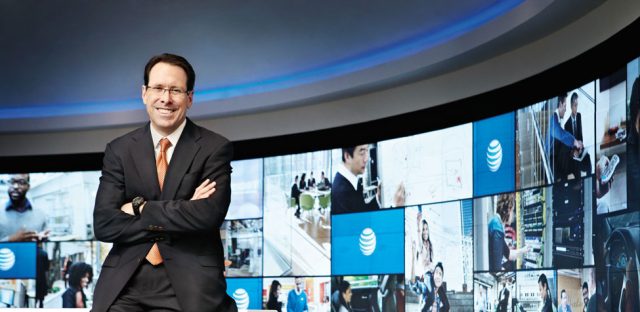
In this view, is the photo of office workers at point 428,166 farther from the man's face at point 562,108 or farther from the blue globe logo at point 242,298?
the blue globe logo at point 242,298

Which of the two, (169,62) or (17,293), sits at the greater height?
(169,62)

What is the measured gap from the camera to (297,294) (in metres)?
7.18

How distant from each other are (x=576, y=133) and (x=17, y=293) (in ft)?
19.4

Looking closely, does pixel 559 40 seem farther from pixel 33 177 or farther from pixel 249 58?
pixel 33 177

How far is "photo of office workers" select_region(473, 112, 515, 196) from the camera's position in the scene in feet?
17.6

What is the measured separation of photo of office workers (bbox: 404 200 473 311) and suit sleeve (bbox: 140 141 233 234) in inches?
153

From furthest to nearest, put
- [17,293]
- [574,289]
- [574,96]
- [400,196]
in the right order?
[17,293] < [400,196] < [574,96] < [574,289]

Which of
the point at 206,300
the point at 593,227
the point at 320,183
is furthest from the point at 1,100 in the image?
the point at 206,300

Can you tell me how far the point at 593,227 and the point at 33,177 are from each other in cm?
584

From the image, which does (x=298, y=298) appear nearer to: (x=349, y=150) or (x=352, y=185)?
(x=352, y=185)

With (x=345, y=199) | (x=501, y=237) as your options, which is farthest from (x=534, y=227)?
(x=345, y=199)

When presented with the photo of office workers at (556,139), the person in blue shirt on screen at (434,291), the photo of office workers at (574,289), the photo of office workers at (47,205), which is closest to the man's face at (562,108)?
the photo of office workers at (556,139)

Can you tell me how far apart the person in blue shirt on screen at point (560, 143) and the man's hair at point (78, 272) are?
496 centimetres

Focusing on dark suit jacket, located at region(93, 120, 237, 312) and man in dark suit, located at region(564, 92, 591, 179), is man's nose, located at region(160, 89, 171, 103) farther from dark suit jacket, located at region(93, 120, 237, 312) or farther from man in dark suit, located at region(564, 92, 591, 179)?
man in dark suit, located at region(564, 92, 591, 179)
